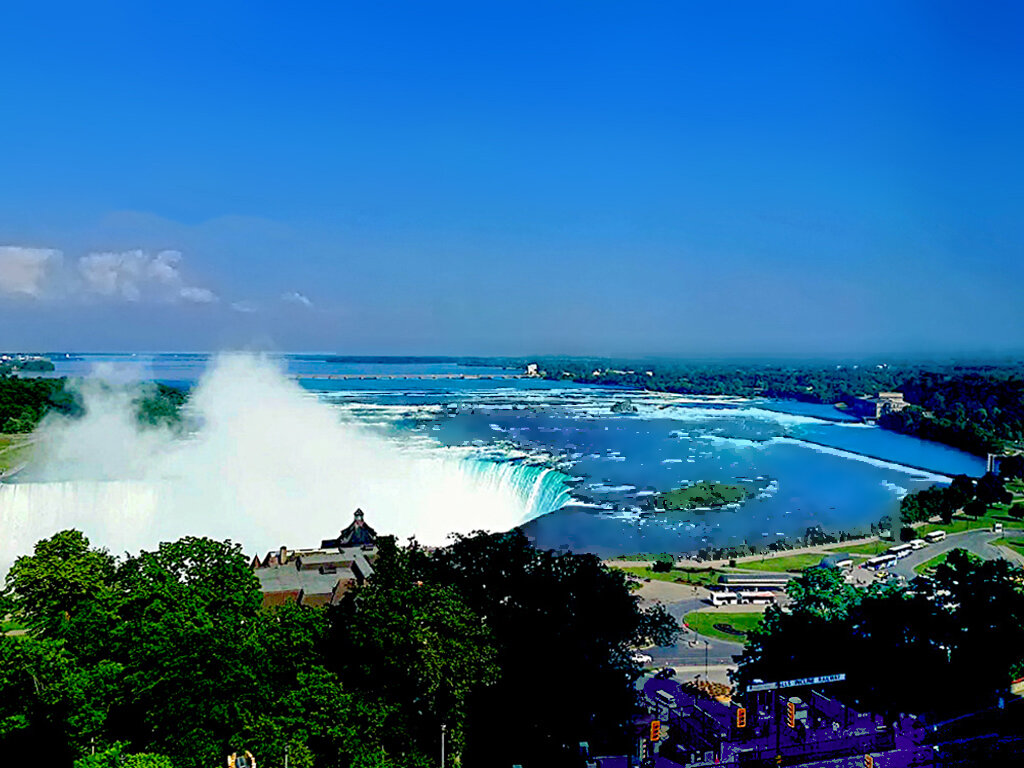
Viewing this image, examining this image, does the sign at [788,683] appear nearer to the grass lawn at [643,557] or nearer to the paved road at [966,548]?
the grass lawn at [643,557]

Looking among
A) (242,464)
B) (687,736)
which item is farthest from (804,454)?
(687,736)

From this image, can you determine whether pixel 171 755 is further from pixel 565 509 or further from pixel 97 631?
pixel 565 509

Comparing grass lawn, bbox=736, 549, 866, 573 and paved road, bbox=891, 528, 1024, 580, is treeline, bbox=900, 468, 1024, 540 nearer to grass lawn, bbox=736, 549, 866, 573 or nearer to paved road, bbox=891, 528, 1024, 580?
paved road, bbox=891, 528, 1024, 580

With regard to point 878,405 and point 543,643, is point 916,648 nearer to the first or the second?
point 543,643

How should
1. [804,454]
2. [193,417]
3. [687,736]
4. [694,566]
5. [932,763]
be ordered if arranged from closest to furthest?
[932,763], [687,736], [694,566], [193,417], [804,454]

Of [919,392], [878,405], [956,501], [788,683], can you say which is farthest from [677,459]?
[919,392]

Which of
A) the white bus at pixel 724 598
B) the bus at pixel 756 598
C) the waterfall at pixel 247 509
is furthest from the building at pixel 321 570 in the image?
the bus at pixel 756 598
